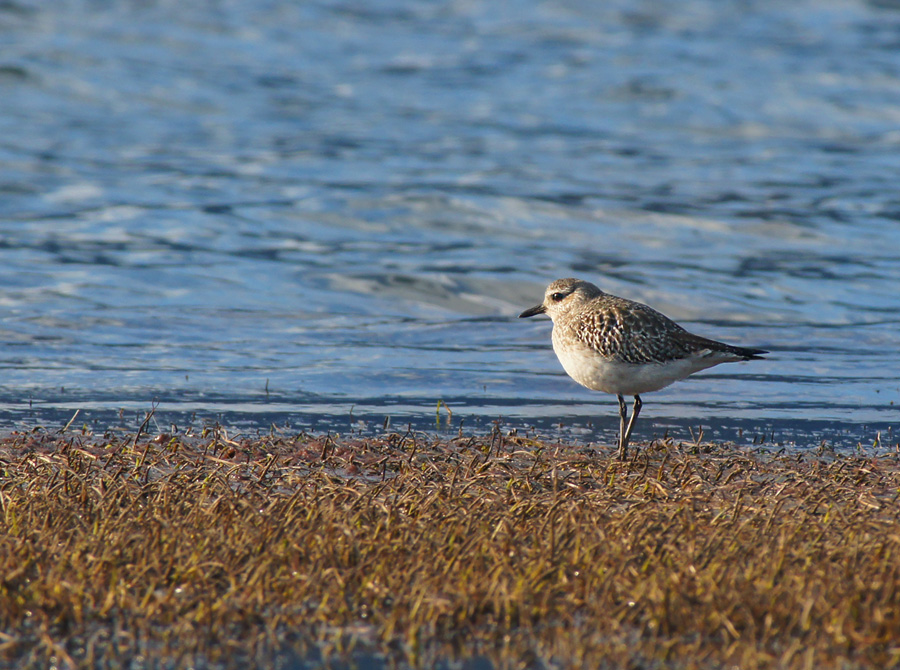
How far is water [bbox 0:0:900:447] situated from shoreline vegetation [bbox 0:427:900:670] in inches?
115

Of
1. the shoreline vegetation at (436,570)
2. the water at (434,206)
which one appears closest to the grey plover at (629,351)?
the water at (434,206)

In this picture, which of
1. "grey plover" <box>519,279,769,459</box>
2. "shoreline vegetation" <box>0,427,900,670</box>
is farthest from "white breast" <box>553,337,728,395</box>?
"shoreline vegetation" <box>0,427,900,670</box>

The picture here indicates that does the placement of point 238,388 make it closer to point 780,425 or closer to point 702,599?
point 780,425

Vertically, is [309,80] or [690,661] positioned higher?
[309,80]

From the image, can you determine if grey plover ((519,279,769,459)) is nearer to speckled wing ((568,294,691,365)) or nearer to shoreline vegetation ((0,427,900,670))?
speckled wing ((568,294,691,365))

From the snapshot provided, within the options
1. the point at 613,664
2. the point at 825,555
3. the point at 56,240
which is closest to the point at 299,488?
the point at 613,664

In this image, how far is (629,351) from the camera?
8.90m

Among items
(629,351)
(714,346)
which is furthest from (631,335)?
(714,346)

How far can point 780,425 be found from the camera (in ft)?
33.9

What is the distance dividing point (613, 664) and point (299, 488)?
264 centimetres

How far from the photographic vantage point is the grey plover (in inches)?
352

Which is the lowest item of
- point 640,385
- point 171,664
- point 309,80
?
point 171,664

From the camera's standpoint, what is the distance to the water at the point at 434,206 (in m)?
12.0

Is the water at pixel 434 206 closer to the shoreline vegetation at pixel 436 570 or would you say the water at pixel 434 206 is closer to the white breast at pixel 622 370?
the white breast at pixel 622 370
